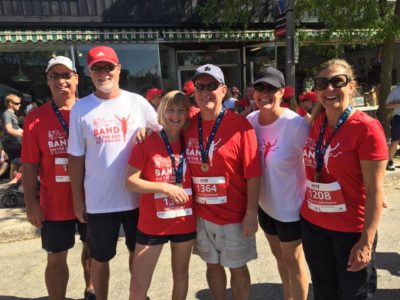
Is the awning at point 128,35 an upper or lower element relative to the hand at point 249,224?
upper

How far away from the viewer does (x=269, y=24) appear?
10.8 metres

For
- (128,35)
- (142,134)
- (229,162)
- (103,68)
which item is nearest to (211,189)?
(229,162)

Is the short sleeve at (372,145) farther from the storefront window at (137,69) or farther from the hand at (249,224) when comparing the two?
the storefront window at (137,69)

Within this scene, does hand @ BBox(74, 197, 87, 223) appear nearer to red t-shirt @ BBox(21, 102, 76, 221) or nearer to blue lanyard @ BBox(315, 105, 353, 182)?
red t-shirt @ BBox(21, 102, 76, 221)

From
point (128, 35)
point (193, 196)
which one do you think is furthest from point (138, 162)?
point (128, 35)

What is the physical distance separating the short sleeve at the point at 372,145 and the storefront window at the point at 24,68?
7.93 m

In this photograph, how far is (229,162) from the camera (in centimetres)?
249

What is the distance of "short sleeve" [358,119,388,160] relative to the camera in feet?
6.51

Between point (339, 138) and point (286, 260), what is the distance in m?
1.00

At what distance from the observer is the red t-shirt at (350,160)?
6.59 feet

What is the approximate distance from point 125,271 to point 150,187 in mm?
1786

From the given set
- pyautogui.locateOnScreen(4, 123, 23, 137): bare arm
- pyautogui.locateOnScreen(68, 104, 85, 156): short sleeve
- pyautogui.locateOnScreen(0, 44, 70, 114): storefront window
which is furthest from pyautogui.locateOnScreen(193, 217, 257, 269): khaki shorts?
pyautogui.locateOnScreen(0, 44, 70, 114): storefront window

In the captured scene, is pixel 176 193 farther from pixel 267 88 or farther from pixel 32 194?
pixel 32 194

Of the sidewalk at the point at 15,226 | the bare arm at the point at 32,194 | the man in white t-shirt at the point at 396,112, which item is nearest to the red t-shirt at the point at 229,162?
the bare arm at the point at 32,194
